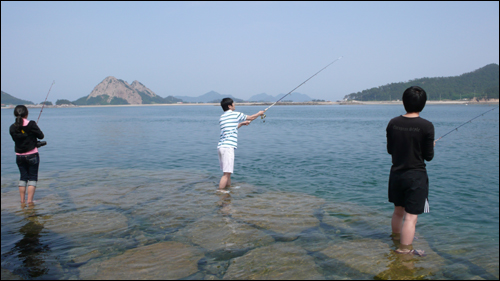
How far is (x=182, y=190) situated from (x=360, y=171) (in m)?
6.01

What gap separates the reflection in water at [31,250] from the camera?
402 centimetres

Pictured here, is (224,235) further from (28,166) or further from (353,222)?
(28,166)

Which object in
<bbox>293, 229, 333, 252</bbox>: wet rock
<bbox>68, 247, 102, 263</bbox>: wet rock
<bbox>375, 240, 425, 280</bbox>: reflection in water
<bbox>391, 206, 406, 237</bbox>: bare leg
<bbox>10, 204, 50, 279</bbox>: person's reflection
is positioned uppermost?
<bbox>391, 206, 406, 237</bbox>: bare leg

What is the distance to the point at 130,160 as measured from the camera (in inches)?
559

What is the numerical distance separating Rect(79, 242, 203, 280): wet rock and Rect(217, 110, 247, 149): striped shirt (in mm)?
3033

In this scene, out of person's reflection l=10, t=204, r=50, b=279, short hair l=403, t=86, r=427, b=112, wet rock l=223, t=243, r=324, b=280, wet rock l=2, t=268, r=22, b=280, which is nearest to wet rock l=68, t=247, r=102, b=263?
person's reflection l=10, t=204, r=50, b=279

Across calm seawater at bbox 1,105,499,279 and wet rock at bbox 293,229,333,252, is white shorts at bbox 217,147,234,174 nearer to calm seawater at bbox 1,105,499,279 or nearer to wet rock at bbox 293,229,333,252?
calm seawater at bbox 1,105,499,279

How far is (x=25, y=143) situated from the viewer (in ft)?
21.5

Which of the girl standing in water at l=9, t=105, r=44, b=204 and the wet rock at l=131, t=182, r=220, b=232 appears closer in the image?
the wet rock at l=131, t=182, r=220, b=232

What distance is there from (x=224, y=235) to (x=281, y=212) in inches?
64.2

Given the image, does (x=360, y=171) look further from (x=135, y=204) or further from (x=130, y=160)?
(x=130, y=160)

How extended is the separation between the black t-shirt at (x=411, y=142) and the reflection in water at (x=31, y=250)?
4.59 meters

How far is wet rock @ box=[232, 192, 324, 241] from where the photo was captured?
5613mm

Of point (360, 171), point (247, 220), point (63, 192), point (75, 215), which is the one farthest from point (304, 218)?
point (63, 192)
